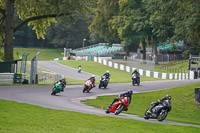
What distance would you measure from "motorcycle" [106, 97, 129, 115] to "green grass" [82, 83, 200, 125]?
9.19ft

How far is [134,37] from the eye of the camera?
75.5 m

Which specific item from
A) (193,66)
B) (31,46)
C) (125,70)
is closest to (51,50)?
(31,46)

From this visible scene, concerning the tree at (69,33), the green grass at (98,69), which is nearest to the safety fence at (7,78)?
the green grass at (98,69)

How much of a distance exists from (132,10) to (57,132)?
62.5m

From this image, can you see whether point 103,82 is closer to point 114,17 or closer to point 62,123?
point 62,123

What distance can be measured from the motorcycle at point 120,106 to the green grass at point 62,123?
2.25 meters

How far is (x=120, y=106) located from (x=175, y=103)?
26.7ft

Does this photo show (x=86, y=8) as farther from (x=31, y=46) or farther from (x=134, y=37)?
(x=31, y=46)

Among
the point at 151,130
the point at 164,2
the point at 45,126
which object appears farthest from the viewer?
the point at 164,2

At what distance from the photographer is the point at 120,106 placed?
19328 mm

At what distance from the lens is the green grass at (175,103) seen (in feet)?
77.6

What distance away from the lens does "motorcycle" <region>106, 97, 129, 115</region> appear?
63.0 ft

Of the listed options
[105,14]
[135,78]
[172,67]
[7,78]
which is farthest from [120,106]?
[105,14]

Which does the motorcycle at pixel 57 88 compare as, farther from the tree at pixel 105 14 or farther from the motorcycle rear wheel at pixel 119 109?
the tree at pixel 105 14
